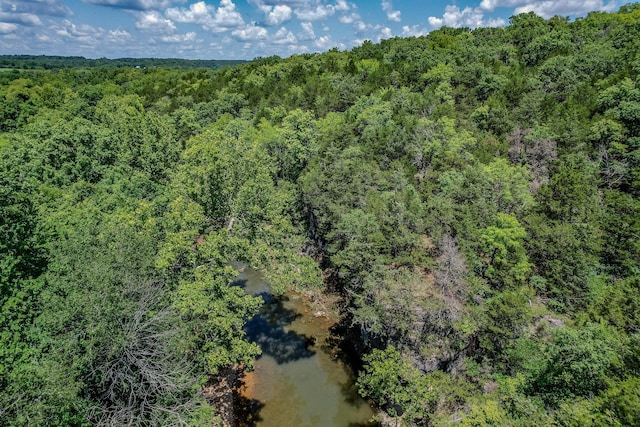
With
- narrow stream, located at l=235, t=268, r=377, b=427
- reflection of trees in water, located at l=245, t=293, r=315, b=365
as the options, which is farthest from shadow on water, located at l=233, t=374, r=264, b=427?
reflection of trees in water, located at l=245, t=293, r=315, b=365

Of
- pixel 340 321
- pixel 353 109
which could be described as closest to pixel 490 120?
pixel 353 109

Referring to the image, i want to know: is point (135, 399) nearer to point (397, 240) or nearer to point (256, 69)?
point (397, 240)

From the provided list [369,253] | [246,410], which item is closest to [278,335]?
[246,410]

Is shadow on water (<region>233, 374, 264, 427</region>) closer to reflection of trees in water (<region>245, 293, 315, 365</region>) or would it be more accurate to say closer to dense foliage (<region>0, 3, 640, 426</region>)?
dense foliage (<region>0, 3, 640, 426</region>)

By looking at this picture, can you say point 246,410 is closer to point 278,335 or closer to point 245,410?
point 245,410

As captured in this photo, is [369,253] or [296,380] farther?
[296,380]

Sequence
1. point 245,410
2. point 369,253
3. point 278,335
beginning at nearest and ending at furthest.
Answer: point 245,410 → point 369,253 → point 278,335
